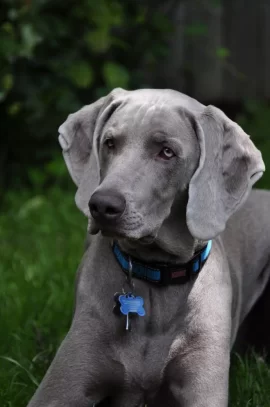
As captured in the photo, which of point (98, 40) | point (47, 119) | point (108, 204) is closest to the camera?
point (108, 204)

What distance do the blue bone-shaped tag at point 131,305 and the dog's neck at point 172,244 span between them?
16cm

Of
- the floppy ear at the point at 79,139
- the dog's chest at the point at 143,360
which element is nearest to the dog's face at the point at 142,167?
the floppy ear at the point at 79,139

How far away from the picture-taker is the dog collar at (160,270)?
3.07 meters

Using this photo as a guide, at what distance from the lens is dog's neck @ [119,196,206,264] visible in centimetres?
299

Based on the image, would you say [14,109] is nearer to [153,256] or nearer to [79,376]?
[153,256]

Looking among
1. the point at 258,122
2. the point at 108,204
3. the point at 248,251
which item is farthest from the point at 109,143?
the point at 258,122

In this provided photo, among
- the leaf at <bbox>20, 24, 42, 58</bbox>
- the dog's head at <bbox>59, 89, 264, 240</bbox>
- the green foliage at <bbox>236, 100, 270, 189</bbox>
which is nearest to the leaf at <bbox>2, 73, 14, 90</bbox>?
the leaf at <bbox>20, 24, 42, 58</bbox>

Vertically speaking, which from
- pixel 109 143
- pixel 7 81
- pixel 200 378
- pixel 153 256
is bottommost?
pixel 7 81

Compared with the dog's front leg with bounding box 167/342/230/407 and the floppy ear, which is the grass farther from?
the floppy ear

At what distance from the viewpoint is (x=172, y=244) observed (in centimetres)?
302

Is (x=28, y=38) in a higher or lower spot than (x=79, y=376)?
lower

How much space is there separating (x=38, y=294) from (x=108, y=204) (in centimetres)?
167

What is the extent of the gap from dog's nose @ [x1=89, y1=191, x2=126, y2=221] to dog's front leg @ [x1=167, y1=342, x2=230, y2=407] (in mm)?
616

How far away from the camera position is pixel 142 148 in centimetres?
287
